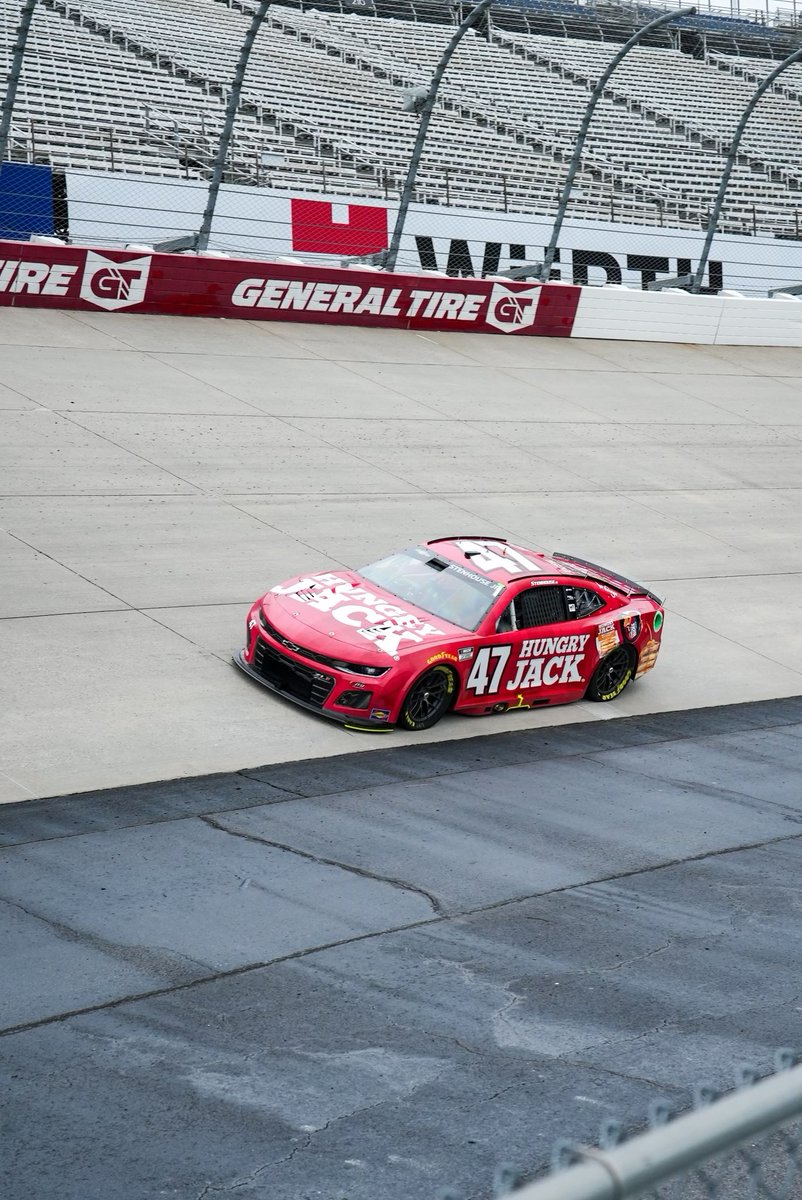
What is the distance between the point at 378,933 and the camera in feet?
23.9

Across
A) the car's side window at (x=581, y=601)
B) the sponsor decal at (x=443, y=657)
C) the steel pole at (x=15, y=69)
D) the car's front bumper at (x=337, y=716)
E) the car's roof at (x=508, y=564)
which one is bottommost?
the car's front bumper at (x=337, y=716)

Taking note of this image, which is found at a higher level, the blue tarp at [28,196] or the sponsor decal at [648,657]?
the blue tarp at [28,196]

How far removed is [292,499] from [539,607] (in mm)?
5047

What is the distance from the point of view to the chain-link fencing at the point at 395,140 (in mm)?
26156

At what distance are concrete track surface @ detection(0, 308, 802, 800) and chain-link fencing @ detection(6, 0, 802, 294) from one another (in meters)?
3.59

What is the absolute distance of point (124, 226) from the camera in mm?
24734

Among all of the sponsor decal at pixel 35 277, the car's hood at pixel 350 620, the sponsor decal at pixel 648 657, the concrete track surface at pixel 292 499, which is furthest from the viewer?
the sponsor decal at pixel 35 277

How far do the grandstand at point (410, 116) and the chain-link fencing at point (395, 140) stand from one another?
83 mm

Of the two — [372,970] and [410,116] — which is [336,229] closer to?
[410,116]

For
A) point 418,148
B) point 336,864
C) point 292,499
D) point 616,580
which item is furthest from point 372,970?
point 418,148

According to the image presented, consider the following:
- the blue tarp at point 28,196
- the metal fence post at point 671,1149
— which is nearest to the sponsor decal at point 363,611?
the metal fence post at point 671,1149

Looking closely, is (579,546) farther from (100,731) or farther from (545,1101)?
(545,1101)

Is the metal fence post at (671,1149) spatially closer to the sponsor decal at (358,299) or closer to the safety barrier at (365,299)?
the safety barrier at (365,299)

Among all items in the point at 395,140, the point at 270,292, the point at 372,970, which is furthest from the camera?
the point at 395,140
